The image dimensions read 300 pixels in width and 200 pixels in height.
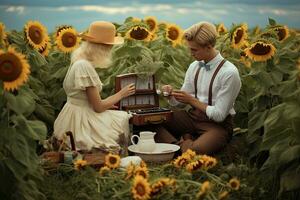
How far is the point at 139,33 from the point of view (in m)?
7.30

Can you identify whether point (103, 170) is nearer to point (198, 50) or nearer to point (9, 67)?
point (9, 67)

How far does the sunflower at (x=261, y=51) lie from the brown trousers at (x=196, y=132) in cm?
71

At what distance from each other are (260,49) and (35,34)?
93.2 inches

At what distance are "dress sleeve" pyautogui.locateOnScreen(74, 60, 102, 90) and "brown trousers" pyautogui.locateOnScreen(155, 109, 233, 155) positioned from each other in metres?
0.96

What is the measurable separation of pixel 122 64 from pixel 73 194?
2.54 m

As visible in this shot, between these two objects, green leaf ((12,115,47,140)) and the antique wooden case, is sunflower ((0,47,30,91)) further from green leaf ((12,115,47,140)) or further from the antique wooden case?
the antique wooden case

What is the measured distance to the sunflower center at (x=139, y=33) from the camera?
23.9 feet

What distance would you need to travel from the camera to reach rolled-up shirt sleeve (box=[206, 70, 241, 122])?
19.8 ft

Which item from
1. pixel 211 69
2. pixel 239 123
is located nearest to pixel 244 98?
pixel 239 123

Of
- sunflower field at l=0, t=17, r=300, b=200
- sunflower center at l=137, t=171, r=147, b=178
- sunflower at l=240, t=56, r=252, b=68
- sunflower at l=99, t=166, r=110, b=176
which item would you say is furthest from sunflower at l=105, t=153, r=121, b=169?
sunflower at l=240, t=56, r=252, b=68

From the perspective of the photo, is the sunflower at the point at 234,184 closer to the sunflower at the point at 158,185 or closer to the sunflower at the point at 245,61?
the sunflower at the point at 158,185

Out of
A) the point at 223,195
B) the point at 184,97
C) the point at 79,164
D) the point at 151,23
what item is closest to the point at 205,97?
the point at 184,97

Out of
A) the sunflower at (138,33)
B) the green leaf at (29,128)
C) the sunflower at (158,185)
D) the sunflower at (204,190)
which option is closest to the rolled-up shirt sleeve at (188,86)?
the sunflower at (138,33)

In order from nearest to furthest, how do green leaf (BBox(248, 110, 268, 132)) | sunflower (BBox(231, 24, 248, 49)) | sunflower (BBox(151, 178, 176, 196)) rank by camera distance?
sunflower (BBox(151, 178, 176, 196))
green leaf (BBox(248, 110, 268, 132))
sunflower (BBox(231, 24, 248, 49))
